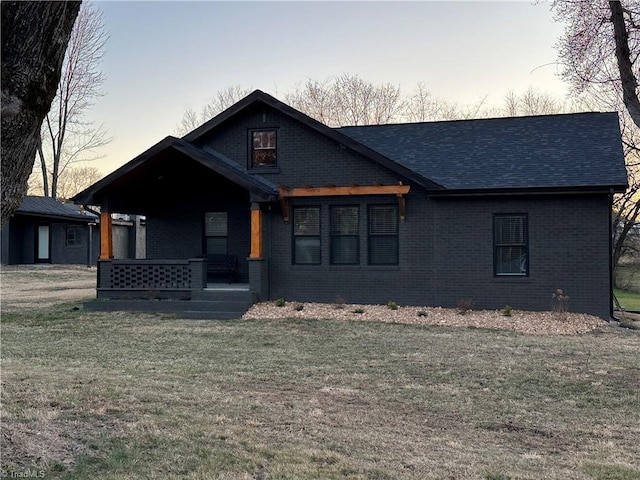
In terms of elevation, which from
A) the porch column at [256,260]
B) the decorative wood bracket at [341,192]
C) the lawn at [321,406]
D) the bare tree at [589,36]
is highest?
the bare tree at [589,36]

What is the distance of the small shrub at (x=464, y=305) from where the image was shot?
1369cm

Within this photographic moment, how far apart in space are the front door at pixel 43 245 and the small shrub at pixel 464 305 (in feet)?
87.0

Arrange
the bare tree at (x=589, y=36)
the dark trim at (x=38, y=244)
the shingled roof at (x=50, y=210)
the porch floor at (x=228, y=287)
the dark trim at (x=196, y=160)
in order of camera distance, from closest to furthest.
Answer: the bare tree at (x=589, y=36) < the dark trim at (x=196, y=160) < the porch floor at (x=228, y=287) < the shingled roof at (x=50, y=210) < the dark trim at (x=38, y=244)

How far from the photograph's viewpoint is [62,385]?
6895 millimetres

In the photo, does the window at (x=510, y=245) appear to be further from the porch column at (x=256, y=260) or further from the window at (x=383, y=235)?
the porch column at (x=256, y=260)

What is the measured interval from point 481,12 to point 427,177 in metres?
4.34

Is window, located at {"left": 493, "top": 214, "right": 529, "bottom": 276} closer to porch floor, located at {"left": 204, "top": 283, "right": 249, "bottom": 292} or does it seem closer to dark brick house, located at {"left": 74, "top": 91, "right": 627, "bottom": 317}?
dark brick house, located at {"left": 74, "top": 91, "right": 627, "bottom": 317}

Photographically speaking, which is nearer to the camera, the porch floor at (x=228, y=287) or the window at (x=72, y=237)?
the porch floor at (x=228, y=287)

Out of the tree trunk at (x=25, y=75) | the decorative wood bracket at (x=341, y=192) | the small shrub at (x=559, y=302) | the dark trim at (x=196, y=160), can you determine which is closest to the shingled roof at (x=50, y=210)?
the dark trim at (x=196, y=160)

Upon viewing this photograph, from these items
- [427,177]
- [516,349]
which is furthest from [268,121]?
[516,349]

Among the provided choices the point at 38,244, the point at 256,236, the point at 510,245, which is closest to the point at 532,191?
the point at 510,245

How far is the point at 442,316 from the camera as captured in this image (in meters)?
13.4

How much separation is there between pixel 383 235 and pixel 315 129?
3208mm

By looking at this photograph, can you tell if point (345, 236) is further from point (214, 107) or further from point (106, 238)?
point (214, 107)
